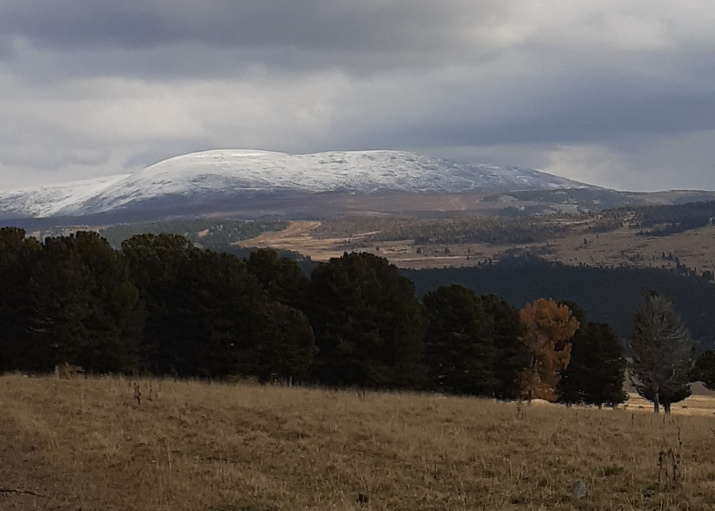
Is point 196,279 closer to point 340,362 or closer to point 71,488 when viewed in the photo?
point 340,362

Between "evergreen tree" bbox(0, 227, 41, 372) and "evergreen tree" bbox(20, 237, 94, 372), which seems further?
"evergreen tree" bbox(0, 227, 41, 372)

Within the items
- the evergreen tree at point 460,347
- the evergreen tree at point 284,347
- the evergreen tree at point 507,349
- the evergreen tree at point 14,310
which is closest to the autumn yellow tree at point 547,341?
the evergreen tree at point 507,349

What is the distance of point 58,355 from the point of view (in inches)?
1706

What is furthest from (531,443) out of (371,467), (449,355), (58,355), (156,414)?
(449,355)

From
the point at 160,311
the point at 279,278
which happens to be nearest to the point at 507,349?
the point at 279,278

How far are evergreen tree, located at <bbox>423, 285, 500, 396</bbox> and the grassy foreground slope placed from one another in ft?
112

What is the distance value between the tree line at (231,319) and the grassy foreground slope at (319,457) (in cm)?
2195

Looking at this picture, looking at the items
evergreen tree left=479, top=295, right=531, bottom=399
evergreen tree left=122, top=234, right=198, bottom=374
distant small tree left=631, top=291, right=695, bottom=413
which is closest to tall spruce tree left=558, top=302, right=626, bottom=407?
distant small tree left=631, top=291, right=695, bottom=413

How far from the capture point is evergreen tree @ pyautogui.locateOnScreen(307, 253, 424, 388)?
49.6 metres

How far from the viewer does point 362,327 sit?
50094 mm

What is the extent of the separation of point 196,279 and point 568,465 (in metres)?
36.3

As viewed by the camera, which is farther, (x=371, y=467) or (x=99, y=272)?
(x=99, y=272)

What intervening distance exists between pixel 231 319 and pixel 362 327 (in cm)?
769

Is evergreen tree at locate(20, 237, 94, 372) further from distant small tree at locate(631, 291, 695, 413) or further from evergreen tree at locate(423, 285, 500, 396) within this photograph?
distant small tree at locate(631, 291, 695, 413)
